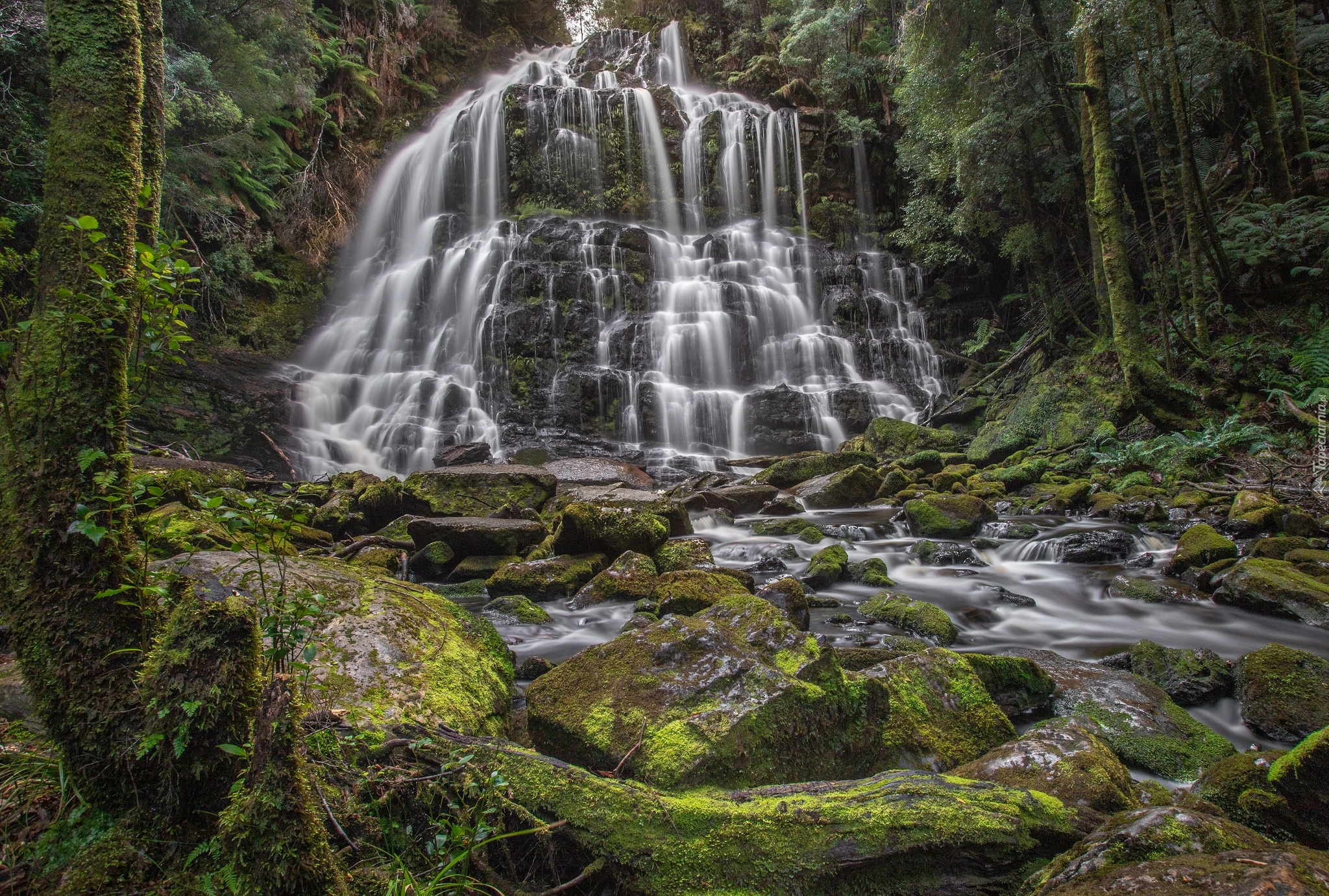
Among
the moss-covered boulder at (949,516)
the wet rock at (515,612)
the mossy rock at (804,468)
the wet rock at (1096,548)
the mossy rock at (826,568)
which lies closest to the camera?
the wet rock at (515,612)

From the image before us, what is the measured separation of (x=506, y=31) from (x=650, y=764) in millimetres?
37627

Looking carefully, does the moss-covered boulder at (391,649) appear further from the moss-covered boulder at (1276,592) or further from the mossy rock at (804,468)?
the mossy rock at (804,468)

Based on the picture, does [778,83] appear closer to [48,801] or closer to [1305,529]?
[1305,529]

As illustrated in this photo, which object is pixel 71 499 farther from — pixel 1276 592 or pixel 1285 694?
pixel 1276 592

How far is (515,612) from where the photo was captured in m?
5.77

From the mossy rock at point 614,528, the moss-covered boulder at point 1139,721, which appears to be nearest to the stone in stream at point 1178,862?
the moss-covered boulder at point 1139,721

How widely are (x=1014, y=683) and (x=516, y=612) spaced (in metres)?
3.99

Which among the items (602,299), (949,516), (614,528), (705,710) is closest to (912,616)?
(614,528)

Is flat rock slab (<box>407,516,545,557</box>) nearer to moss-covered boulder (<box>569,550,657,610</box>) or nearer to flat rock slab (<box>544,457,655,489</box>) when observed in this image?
moss-covered boulder (<box>569,550,657,610</box>)

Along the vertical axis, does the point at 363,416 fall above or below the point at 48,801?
above

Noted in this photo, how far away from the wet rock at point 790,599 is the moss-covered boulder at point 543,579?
1.95 meters

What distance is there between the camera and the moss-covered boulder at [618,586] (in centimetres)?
615

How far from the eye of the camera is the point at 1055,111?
13766 mm

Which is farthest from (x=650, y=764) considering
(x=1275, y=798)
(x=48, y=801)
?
(x=1275, y=798)
